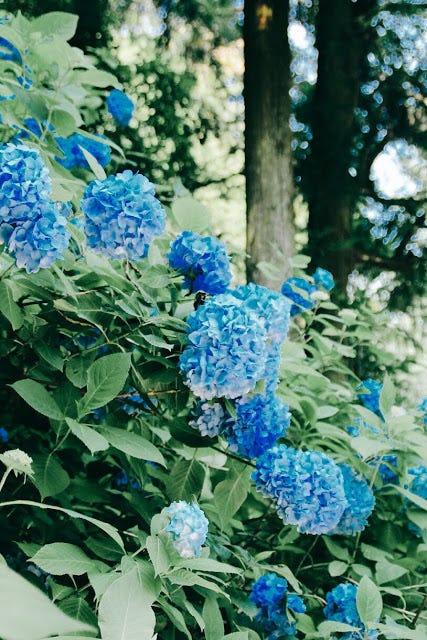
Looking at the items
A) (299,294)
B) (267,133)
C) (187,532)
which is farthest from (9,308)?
(267,133)

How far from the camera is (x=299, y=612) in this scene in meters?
1.73

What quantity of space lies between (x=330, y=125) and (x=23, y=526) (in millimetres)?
4305

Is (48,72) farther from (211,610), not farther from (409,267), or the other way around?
(409,267)

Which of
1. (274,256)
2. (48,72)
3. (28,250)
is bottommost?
(274,256)

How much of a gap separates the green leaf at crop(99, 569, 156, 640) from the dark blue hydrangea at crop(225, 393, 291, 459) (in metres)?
0.60

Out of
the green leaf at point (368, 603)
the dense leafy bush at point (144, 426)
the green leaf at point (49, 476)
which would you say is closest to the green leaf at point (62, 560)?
Answer: the dense leafy bush at point (144, 426)

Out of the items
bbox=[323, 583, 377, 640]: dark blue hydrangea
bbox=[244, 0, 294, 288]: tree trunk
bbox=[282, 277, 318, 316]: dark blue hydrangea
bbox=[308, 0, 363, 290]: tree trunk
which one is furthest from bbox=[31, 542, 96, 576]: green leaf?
bbox=[308, 0, 363, 290]: tree trunk

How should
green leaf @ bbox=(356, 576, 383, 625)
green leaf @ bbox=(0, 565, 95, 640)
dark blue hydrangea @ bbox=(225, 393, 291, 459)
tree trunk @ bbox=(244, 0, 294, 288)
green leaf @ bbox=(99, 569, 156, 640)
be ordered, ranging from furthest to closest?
tree trunk @ bbox=(244, 0, 294, 288)
dark blue hydrangea @ bbox=(225, 393, 291, 459)
green leaf @ bbox=(356, 576, 383, 625)
green leaf @ bbox=(99, 569, 156, 640)
green leaf @ bbox=(0, 565, 95, 640)

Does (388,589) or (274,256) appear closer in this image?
(388,589)

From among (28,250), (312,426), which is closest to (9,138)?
(28,250)

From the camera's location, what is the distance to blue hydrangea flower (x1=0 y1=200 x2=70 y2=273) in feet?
3.87

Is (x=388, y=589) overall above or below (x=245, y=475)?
below

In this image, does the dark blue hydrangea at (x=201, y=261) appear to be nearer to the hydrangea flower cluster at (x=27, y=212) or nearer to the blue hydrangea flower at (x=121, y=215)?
the blue hydrangea flower at (x=121, y=215)

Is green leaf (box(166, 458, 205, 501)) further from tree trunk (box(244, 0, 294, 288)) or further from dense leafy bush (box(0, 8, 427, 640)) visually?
tree trunk (box(244, 0, 294, 288))
